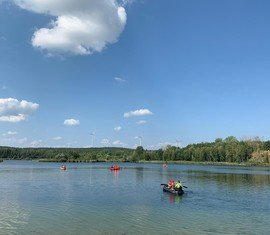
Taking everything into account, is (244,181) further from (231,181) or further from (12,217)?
(12,217)

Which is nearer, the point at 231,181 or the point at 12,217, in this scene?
the point at 12,217

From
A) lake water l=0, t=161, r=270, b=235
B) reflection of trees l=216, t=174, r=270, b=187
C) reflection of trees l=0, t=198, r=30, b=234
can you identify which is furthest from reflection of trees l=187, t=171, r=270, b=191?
reflection of trees l=0, t=198, r=30, b=234

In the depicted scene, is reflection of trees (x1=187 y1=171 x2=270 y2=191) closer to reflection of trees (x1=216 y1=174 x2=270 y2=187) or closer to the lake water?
reflection of trees (x1=216 y1=174 x2=270 y2=187)

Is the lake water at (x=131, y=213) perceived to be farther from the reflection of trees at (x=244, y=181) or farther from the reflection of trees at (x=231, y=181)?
the reflection of trees at (x=244, y=181)

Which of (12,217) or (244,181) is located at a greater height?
(244,181)

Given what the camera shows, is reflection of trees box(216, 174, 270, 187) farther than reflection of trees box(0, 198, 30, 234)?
Yes

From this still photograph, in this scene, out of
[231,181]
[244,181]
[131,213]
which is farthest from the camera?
[244,181]

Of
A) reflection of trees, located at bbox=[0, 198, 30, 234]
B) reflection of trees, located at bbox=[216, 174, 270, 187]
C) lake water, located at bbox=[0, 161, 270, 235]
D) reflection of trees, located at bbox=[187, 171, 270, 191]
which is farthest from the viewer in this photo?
reflection of trees, located at bbox=[216, 174, 270, 187]

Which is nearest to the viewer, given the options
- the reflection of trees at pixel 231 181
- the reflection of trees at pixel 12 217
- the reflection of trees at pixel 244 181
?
the reflection of trees at pixel 12 217

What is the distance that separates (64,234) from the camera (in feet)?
99.0

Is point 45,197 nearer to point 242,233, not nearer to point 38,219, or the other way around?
point 38,219

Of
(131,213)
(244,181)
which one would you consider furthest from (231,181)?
(131,213)

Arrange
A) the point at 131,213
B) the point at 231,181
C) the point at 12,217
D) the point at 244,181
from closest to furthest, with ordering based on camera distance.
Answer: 1. the point at 12,217
2. the point at 131,213
3. the point at 231,181
4. the point at 244,181

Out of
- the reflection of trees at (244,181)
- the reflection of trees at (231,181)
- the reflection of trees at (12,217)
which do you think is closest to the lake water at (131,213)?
the reflection of trees at (12,217)
